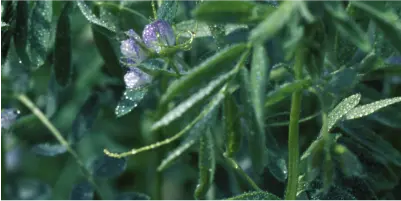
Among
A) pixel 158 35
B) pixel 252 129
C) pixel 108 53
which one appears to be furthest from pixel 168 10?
pixel 252 129

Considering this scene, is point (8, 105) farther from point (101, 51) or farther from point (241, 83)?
point (241, 83)

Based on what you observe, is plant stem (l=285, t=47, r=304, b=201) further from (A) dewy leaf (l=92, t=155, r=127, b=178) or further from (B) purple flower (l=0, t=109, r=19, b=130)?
(B) purple flower (l=0, t=109, r=19, b=130)

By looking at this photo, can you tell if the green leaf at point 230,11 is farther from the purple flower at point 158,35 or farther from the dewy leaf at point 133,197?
the dewy leaf at point 133,197

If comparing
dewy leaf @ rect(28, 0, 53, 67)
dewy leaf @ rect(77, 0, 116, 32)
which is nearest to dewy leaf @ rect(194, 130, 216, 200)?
dewy leaf @ rect(77, 0, 116, 32)

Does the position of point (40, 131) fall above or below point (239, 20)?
below

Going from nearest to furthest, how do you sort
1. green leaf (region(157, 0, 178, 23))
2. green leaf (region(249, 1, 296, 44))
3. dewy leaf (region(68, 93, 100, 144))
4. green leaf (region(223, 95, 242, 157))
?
green leaf (region(249, 1, 296, 44)) → green leaf (region(223, 95, 242, 157)) → green leaf (region(157, 0, 178, 23)) → dewy leaf (region(68, 93, 100, 144))

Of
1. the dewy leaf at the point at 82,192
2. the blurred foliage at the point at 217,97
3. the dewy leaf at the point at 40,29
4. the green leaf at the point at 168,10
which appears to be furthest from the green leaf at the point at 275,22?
the dewy leaf at the point at 82,192

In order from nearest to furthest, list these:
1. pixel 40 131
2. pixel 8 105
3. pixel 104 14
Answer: pixel 104 14
pixel 8 105
pixel 40 131

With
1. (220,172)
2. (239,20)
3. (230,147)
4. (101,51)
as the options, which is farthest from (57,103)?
(239,20)
